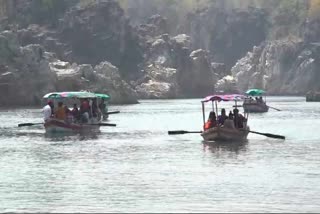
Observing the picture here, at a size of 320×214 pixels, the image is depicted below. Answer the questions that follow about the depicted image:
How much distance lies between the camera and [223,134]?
69.8m

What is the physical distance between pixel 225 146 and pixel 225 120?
348 centimetres

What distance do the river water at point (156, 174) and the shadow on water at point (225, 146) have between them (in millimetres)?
73

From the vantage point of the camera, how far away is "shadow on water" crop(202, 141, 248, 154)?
64.2 meters

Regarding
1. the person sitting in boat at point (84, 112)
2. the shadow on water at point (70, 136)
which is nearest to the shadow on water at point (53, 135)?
the shadow on water at point (70, 136)

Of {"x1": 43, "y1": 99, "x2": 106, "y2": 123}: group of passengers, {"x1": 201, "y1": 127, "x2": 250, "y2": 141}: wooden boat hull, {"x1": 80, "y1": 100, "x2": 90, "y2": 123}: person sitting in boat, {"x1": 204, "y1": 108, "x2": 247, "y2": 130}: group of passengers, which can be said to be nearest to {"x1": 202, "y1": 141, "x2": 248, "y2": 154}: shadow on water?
{"x1": 201, "y1": 127, "x2": 250, "y2": 141}: wooden boat hull

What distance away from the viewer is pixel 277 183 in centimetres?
4550

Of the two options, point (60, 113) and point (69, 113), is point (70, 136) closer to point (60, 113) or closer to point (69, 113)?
point (60, 113)

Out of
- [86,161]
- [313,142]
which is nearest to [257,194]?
[86,161]

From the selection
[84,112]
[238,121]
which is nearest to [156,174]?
[238,121]

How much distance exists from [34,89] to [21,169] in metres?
136

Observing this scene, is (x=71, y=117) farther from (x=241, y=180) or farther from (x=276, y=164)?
(x=241, y=180)

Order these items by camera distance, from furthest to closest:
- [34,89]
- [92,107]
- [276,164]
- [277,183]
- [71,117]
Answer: [34,89], [92,107], [71,117], [276,164], [277,183]

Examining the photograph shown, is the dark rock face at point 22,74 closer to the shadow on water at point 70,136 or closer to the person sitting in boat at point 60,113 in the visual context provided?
the person sitting in boat at point 60,113

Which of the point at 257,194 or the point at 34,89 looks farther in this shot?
the point at 34,89
